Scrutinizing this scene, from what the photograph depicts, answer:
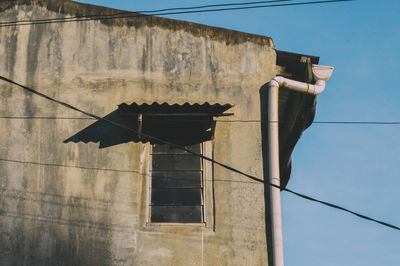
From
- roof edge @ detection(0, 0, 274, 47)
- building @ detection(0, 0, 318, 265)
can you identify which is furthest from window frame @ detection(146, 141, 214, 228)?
roof edge @ detection(0, 0, 274, 47)

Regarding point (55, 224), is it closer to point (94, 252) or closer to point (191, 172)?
point (94, 252)

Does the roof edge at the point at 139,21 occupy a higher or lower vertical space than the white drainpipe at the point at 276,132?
higher

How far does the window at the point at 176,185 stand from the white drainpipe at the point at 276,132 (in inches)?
47.7

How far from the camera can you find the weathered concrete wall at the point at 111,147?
9969 millimetres

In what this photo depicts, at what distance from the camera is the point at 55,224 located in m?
10.0

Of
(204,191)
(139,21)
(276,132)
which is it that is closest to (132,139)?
(204,191)

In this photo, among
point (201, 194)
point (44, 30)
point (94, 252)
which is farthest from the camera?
point (44, 30)

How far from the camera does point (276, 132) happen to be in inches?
425

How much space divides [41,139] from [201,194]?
2.94 metres

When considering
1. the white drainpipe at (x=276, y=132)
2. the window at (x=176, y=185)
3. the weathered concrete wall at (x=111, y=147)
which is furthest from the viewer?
the window at (x=176, y=185)

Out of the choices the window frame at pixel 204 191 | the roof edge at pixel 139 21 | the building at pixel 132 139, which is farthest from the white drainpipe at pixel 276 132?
the roof edge at pixel 139 21

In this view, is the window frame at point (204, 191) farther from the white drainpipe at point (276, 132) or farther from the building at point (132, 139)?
the white drainpipe at point (276, 132)

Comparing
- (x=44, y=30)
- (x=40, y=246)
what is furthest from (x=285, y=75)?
(x=40, y=246)

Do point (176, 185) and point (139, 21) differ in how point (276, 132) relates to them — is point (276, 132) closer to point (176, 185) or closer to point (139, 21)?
point (176, 185)
